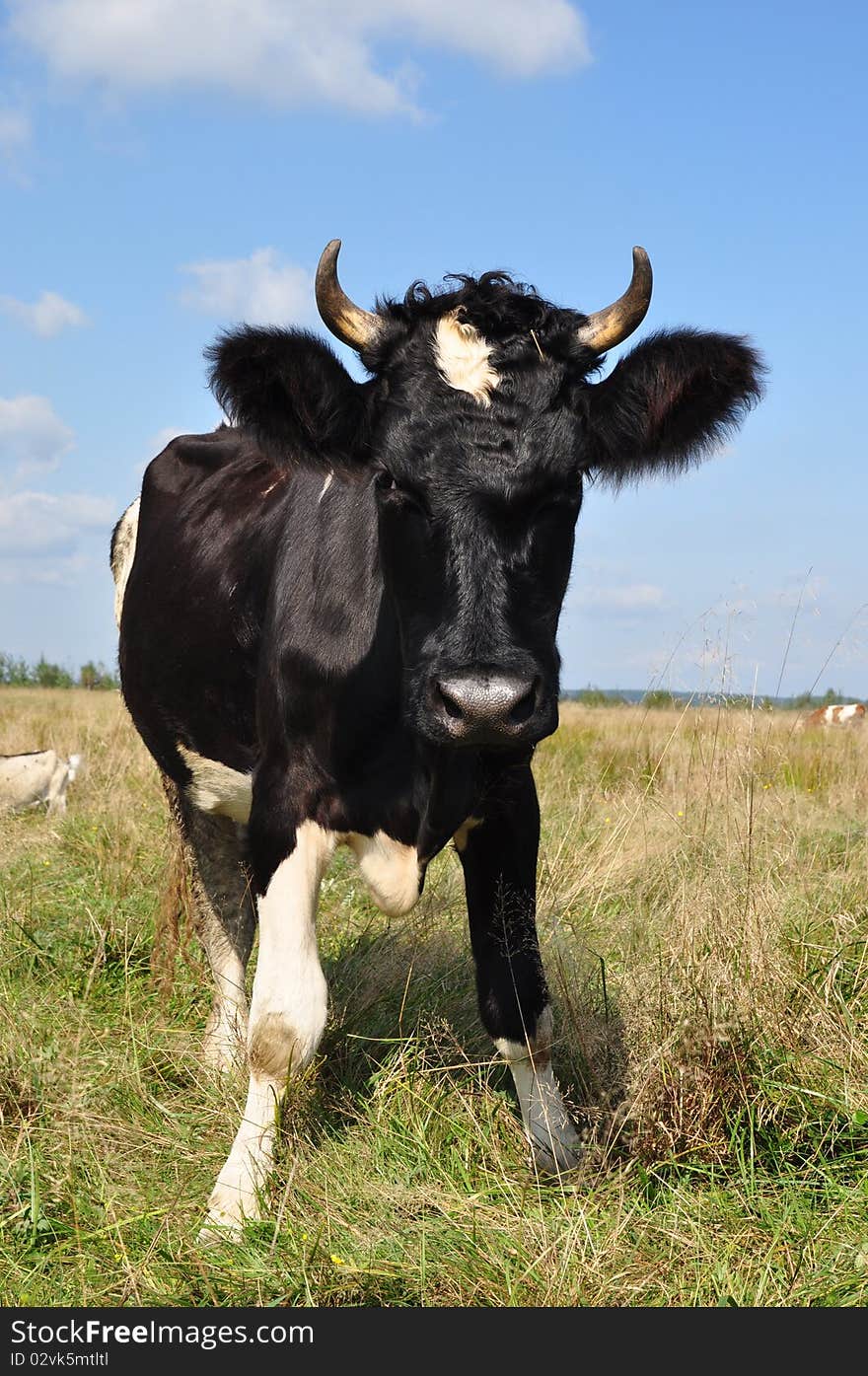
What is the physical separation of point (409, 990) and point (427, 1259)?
1.80 meters

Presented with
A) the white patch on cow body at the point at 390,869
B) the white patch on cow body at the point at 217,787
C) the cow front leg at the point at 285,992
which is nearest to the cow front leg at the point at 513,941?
the white patch on cow body at the point at 390,869

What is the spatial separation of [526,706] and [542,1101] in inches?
60.8

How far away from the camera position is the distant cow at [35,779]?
10883 millimetres

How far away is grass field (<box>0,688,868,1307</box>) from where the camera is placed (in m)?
3.27

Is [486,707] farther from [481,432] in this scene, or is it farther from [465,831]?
[465,831]

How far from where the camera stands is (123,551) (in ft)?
22.6

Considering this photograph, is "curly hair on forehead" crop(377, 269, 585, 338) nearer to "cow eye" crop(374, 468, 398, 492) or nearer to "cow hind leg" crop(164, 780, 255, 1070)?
"cow eye" crop(374, 468, 398, 492)

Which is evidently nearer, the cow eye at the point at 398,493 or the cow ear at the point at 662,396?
the cow eye at the point at 398,493

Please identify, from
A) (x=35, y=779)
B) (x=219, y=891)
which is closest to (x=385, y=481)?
(x=219, y=891)

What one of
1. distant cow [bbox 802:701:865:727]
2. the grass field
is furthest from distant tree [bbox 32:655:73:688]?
the grass field

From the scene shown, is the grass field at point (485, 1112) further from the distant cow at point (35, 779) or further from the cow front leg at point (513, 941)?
the distant cow at point (35, 779)

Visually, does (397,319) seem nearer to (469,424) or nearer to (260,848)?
(469,424)

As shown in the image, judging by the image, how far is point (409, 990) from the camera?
199 inches

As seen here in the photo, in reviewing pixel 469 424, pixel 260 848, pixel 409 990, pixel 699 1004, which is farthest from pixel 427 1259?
pixel 469 424
